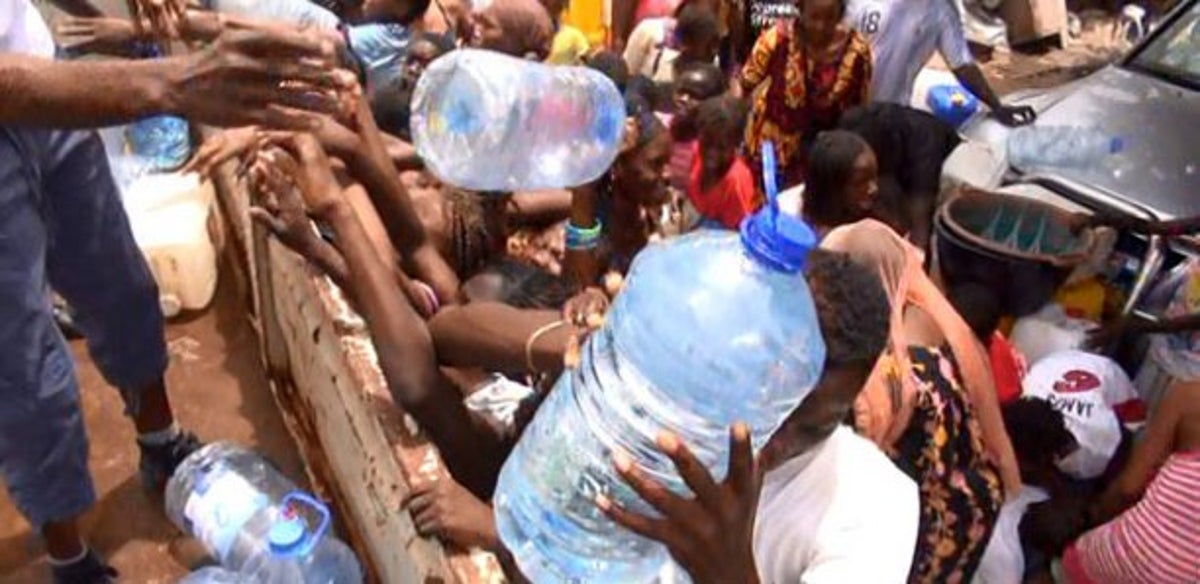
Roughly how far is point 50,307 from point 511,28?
61.5 inches

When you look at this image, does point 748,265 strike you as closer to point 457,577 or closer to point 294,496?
point 457,577

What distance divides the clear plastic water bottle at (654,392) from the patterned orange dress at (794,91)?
2.54 meters

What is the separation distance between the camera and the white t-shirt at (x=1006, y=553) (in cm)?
338

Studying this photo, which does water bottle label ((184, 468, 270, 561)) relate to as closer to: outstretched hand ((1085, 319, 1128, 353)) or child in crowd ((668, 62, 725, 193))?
child in crowd ((668, 62, 725, 193))

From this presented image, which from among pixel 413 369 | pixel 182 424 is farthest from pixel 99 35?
pixel 413 369

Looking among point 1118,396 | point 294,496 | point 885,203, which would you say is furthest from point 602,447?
point 1118,396

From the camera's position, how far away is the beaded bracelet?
9.50 ft

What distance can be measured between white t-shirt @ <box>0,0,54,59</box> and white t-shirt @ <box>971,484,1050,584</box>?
279 centimetres

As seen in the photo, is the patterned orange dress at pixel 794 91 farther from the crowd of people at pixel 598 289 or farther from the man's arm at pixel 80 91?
the man's arm at pixel 80 91

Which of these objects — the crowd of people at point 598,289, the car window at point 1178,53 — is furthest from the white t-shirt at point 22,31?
the car window at point 1178,53

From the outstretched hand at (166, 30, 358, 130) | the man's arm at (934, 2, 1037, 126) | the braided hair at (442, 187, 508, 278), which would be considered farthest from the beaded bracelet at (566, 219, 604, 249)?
the man's arm at (934, 2, 1037, 126)

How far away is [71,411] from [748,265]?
6.99 ft

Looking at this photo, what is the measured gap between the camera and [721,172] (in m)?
4.05

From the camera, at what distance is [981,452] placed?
103 inches
